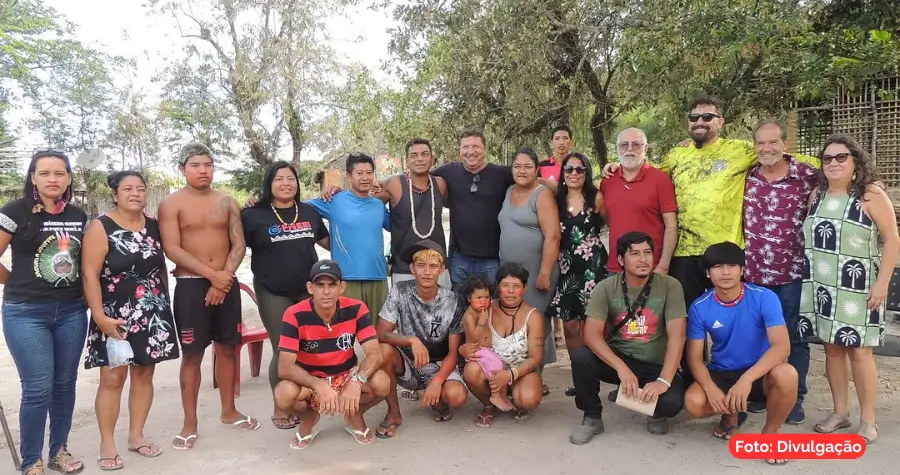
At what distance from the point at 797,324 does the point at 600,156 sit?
577cm

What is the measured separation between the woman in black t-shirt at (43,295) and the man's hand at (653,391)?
10.5 ft

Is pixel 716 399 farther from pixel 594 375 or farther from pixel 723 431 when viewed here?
pixel 594 375

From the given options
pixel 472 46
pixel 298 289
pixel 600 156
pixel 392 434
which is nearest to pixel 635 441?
pixel 392 434

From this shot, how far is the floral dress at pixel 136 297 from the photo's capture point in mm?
3410

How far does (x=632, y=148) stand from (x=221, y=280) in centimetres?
278

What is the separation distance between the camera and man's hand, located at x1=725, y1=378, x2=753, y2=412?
3.32 m

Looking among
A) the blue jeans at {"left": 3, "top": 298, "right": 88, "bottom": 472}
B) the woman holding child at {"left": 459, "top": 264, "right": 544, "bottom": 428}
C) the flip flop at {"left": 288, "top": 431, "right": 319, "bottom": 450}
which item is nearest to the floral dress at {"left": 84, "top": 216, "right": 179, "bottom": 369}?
the blue jeans at {"left": 3, "top": 298, "right": 88, "bottom": 472}

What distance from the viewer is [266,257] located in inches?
160

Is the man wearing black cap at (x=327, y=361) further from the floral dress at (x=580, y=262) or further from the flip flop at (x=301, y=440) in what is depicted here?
the floral dress at (x=580, y=262)

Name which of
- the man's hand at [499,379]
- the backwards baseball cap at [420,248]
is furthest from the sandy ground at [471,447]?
the backwards baseball cap at [420,248]

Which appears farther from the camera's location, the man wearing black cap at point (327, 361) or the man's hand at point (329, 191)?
the man's hand at point (329, 191)

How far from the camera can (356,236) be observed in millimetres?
4312

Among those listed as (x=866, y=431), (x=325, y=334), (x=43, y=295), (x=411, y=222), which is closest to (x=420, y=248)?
(x=411, y=222)

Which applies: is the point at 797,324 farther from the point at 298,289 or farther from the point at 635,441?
the point at 298,289
